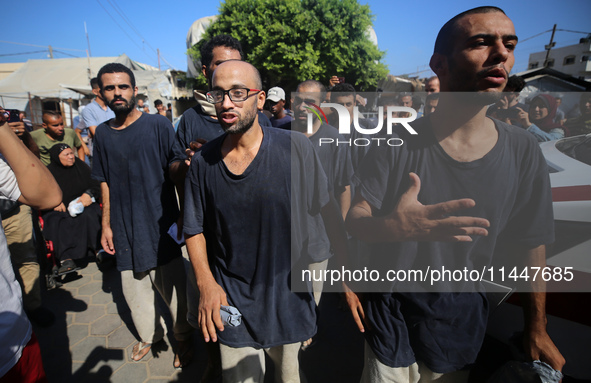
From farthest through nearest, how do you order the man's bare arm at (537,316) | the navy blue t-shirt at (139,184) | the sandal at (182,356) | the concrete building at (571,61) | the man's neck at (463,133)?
the concrete building at (571,61) → the sandal at (182,356) → the navy blue t-shirt at (139,184) → the man's bare arm at (537,316) → the man's neck at (463,133)

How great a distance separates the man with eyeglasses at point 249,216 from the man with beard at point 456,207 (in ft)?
1.04

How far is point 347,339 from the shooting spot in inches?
113

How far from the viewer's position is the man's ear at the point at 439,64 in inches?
50.7

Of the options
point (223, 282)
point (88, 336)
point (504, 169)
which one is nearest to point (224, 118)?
point (223, 282)

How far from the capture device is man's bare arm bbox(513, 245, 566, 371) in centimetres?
142

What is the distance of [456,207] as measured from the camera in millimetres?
1218

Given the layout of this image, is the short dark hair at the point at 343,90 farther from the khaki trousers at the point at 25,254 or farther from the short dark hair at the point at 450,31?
the khaki trousers at the point at 25,254

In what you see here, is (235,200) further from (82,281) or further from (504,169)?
(82,281)

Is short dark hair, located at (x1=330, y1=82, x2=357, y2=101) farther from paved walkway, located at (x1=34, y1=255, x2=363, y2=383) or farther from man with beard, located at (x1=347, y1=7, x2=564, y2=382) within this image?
A: paved walkway, located at (x1=34, y1=255, x2=363, y2=383)

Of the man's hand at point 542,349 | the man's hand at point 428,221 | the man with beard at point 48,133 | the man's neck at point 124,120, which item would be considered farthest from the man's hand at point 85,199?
the man's hand at point 542,349

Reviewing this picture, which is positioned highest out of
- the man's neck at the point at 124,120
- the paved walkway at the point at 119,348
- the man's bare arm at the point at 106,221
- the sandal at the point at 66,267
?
the man's neck at the point at 124,120

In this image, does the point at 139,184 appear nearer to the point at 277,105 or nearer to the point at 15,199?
the point at 15,199

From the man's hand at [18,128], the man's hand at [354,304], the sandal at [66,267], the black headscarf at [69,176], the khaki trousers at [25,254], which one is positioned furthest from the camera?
the black headscarf at [69,176]

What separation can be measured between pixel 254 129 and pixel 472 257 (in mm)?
1268
